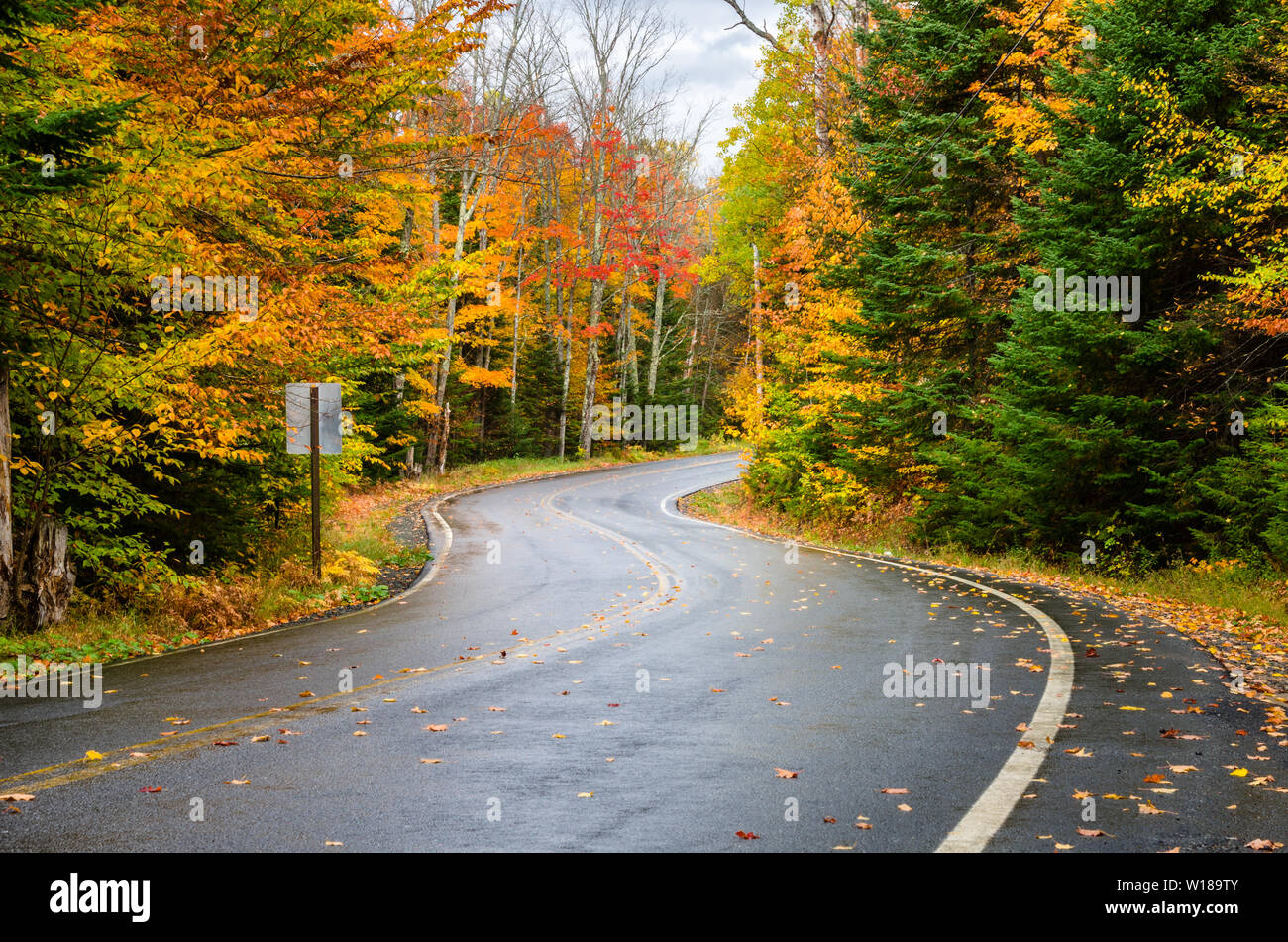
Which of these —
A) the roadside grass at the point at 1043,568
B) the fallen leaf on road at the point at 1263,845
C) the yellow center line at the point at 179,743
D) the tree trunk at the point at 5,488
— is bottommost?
the roadside grass at the point at 1043,568

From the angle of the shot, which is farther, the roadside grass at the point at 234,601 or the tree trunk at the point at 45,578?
the tree trunk at the point at 45,578

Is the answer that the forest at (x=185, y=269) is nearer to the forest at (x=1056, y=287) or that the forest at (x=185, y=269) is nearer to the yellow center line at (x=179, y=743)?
the yellow center line at (x=179, y=743)

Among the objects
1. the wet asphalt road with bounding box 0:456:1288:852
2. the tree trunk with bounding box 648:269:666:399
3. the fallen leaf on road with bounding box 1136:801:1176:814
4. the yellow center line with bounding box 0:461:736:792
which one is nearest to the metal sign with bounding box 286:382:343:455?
the wet asphalt road with bounding box 0:456:1288:852

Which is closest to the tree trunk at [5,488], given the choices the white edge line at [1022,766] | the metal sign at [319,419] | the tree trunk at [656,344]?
the metal sign at [319,419]

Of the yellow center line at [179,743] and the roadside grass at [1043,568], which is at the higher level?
the yellow center line at [179,743]

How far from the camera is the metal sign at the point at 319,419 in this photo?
13977 mm

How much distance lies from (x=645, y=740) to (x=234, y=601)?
8232mm

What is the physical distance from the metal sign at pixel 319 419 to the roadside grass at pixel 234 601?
197cm

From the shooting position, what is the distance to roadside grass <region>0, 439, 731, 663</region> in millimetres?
10242

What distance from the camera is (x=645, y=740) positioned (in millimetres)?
6488

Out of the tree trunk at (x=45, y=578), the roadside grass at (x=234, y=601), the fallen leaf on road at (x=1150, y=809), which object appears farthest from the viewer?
the tree trunk at (x=45, y=578)

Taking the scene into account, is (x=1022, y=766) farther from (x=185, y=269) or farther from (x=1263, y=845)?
(x=185, y=269)

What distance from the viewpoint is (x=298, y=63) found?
14.5m
